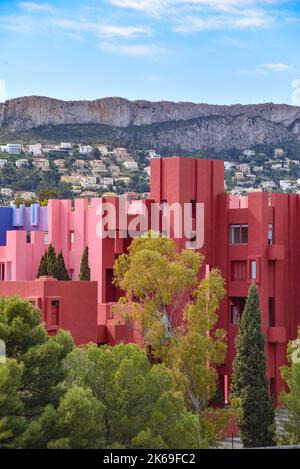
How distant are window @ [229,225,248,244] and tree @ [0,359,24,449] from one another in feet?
90.9

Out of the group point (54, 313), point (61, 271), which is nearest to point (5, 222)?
point (61, 271)

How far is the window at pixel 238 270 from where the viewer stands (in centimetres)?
5566

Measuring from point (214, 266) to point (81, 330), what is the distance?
40.1 feet

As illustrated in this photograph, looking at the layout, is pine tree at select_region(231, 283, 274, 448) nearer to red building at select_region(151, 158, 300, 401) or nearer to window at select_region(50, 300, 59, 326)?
red building at select_region(151, 158, 300, 401)

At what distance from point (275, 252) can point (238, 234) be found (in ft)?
7.13

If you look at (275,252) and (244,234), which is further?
(244,234)

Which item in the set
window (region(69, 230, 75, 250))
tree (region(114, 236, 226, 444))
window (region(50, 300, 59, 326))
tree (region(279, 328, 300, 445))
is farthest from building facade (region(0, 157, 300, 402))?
tree (region(279, 328, 300, 445))

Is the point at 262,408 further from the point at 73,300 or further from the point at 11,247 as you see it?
the point at 11,247

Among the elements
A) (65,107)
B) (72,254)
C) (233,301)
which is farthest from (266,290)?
(65,107)

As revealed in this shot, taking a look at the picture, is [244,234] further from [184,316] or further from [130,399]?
[130,399]

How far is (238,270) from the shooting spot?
56.0 meters

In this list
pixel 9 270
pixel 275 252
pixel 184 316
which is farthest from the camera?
pixel 9 270

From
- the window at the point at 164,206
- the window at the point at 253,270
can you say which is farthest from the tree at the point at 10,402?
the window at the point at 253,270

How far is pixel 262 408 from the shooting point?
1828 inches
